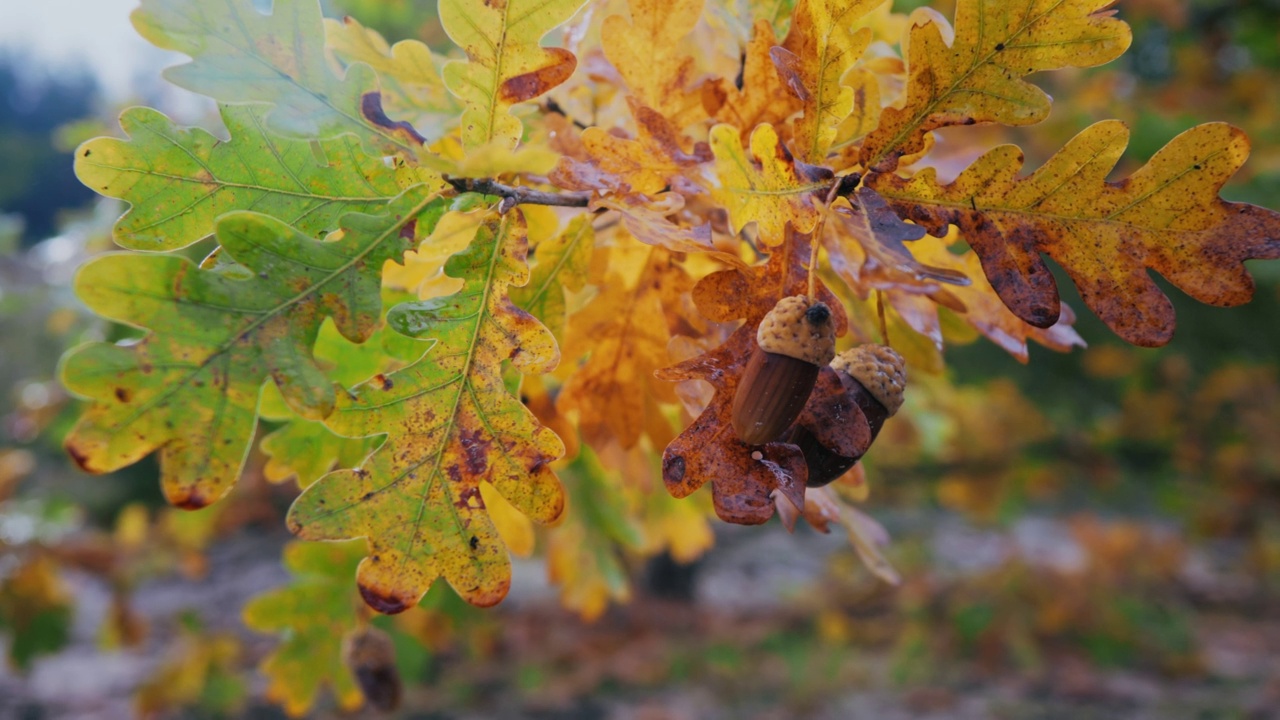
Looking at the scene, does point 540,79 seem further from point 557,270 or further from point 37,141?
point 37,141

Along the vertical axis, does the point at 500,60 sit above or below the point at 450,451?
above

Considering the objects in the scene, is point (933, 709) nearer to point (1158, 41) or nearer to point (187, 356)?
point (1158, 41)

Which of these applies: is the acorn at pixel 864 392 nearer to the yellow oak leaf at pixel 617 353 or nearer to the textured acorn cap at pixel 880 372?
the textured acorn cap at pixel 880 372

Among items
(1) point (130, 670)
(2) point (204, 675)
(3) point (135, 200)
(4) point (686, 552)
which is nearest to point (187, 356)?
(3) point (135, 200)


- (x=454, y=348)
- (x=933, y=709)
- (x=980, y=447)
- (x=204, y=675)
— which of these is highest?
(x=454, y=348)

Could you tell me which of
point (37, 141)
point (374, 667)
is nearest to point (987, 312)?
point (374, 667)

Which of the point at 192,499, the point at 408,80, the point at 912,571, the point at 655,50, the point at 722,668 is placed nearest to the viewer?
the point at 192,499
